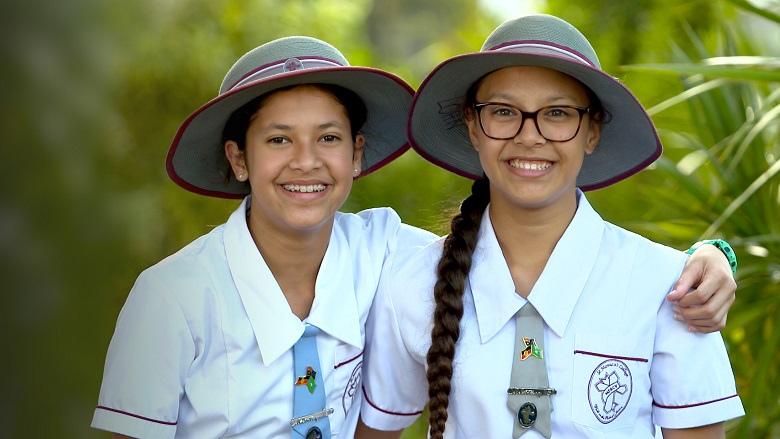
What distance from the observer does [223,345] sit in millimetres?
2393

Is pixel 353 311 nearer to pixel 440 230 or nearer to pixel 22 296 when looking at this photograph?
pixel 440 230

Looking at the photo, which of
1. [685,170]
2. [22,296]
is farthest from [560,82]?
[685,170]

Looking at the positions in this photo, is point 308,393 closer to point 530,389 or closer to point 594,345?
point 530,389

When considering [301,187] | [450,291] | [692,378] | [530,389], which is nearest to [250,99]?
[301,187]

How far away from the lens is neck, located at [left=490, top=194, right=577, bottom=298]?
2.43 m

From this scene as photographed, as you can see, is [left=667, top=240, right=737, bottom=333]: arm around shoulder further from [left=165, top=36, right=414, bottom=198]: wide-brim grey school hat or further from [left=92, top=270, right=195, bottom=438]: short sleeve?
[left=92, top=270, right=195, bottom=438]: short sleeve

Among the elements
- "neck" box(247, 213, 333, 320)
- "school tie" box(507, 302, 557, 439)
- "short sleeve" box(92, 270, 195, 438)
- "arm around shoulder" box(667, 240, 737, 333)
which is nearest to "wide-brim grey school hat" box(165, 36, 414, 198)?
"neck" box(247, 213, 333, 320)

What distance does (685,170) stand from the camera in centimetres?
408

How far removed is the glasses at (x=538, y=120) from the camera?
228 centimetres

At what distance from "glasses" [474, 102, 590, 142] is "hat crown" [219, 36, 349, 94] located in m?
0.42

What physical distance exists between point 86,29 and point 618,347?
2064 mm

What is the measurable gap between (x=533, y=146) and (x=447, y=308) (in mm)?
435

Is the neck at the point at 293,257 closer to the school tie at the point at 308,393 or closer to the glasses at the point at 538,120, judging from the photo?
the school tie at the point at 308,393

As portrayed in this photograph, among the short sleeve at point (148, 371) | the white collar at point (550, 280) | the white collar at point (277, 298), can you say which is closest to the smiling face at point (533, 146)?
the white collar at point (550, 280)
